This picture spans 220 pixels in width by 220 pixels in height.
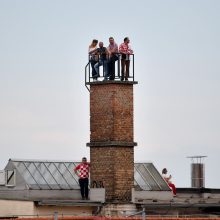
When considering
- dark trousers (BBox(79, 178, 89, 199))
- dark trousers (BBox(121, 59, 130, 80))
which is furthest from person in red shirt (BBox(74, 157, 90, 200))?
dark trousers (BBox(121, 59, 130, 80))

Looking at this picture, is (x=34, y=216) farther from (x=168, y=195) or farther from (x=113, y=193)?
(x=168, y=195)

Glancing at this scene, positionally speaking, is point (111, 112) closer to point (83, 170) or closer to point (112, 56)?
point (112, 56)

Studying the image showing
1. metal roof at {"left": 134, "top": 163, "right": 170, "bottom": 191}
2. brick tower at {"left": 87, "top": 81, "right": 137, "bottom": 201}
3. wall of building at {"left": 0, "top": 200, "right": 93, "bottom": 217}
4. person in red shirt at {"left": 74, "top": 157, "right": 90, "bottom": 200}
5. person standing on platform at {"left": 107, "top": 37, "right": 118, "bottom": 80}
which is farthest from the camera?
metal roof at {"left": 134, "top": 163, "right": 170, "bottom": 191}

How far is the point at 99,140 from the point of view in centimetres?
6469

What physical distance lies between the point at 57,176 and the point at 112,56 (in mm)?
6493

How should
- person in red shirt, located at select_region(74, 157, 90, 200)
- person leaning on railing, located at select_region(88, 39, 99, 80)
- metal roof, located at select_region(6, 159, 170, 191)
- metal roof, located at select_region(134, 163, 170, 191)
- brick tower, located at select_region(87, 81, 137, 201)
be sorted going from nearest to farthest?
brick tower, located at select_region(87, 81, 137, 201) → person in red shirt, located at select_region(74, 157, 90, 200) → person leaning on railing, located at select_region(88, 39, 99, 80) → metal roof, located at select_region(6, 159, 170, 191) → metal roof, located at select_region(134, 163, 170, 191)

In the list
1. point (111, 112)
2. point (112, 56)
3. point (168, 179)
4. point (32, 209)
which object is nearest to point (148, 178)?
point (168, 179)

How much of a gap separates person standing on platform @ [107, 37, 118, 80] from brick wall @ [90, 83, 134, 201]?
2.29 feet

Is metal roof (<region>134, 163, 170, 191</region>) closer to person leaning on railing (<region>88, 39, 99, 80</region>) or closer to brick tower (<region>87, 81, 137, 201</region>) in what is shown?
brick tower (<region>87, 81, 137, 201</region>)

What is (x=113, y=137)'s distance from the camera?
6431 centimetres

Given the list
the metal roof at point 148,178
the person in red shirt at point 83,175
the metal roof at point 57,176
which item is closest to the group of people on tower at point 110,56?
the person in red shirt at point 83,175

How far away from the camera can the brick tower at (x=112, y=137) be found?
6438cm

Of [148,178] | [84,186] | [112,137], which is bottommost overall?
[84,186]

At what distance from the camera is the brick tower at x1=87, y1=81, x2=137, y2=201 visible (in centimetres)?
6438
